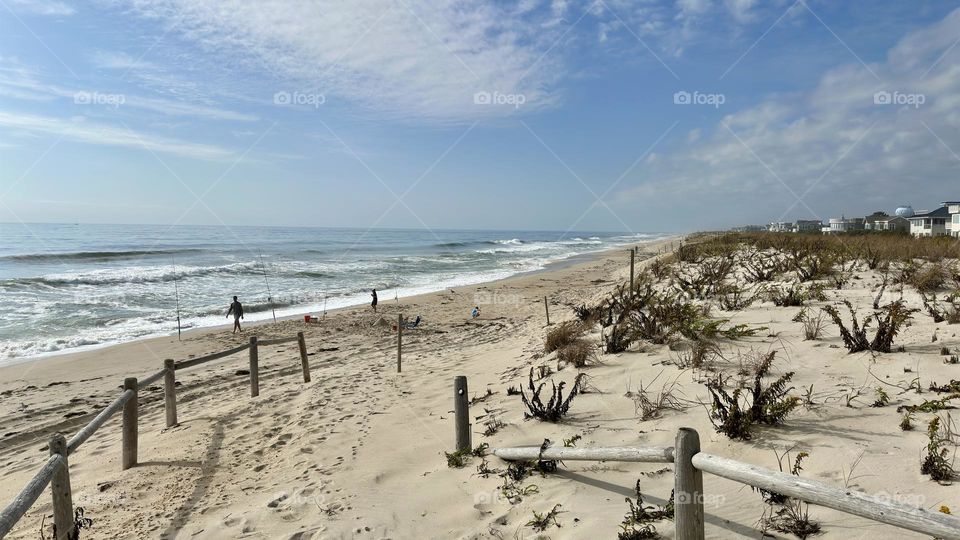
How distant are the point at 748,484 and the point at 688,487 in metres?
0.29

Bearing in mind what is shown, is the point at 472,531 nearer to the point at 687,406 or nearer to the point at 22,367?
the point at 687,406

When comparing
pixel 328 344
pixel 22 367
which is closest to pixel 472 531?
pixel 328 344

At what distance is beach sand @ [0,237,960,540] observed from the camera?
3.79m

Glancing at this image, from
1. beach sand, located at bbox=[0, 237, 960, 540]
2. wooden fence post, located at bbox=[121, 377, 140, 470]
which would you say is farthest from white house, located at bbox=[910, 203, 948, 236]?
wooden fence post, located at bbox=[121, 377, 140, 470]

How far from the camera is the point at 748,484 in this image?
2.62m

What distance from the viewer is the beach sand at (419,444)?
12.4ft

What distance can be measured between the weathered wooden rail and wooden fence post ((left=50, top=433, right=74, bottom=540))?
398 centimetres

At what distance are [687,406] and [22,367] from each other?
1404cm

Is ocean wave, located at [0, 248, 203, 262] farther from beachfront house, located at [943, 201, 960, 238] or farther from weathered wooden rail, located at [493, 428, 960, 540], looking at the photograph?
beachfront house, located at [943, 201, 960, 238]

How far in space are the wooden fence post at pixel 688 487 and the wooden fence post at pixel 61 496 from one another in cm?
441

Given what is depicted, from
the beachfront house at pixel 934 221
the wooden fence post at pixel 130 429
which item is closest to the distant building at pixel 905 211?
the beachfront house at pixel 934 221

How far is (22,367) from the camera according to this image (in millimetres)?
11734

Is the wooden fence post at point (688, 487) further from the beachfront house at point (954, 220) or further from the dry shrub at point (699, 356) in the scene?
the beachfront house at point (954, 220)

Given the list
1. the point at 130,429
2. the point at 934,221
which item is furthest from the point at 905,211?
the point at 130,429
